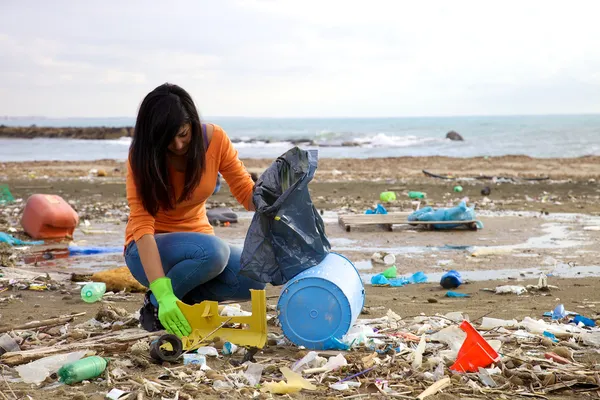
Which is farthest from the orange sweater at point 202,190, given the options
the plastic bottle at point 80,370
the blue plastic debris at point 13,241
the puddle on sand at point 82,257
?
the blue plastic debris at point 13,241

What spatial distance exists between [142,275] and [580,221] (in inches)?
327

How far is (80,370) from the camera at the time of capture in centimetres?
357

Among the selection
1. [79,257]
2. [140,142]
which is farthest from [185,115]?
[79,257]

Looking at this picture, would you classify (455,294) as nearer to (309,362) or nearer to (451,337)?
(451,337)

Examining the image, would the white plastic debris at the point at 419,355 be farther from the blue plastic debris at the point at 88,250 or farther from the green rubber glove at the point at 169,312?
the blue plastic debris at the point at 88,250

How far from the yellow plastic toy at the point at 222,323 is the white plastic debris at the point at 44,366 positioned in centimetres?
61

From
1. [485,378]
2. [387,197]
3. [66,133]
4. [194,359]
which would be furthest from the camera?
[66,133]

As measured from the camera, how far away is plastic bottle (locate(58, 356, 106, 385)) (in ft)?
11.7

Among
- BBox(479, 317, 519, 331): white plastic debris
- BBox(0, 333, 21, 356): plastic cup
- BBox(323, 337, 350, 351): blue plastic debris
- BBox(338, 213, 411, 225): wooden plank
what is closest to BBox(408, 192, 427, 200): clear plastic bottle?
BBox(338, 213, 411, 225): wooden plank

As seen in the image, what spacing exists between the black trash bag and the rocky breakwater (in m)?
52.6

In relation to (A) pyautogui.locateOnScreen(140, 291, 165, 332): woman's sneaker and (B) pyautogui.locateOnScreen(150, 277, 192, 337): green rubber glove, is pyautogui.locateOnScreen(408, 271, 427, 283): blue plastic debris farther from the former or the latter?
(B) pyautogui.locateOnScreen(150, 277, 192, 337): green rubber glove

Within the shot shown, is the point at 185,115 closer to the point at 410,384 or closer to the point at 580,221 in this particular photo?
the point at 410,384

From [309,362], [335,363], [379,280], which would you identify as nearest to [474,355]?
[335,363]

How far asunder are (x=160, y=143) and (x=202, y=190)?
1.64ft
